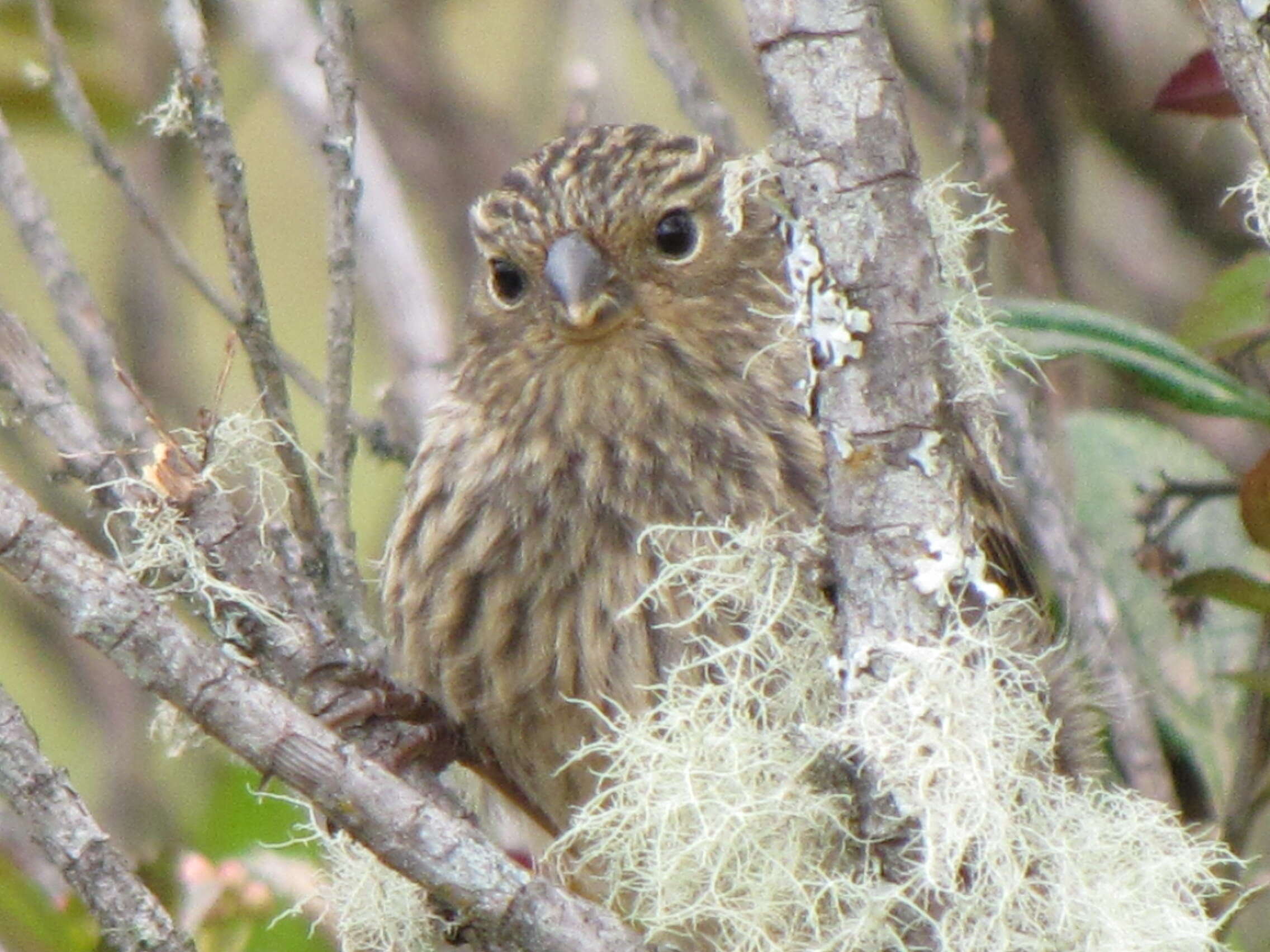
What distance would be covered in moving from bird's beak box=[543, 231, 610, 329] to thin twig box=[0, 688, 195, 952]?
1233 mm

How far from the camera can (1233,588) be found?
2.76 metres

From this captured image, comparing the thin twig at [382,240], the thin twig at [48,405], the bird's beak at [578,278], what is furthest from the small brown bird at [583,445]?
the thin twig at [48,405]

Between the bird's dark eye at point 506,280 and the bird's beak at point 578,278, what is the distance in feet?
0.51

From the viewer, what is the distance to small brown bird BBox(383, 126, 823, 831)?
2.83 meters

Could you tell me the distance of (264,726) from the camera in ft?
6.30

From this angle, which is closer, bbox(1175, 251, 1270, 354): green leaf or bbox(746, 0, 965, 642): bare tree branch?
bbox(746, 0, 965, 642): bare tree branch

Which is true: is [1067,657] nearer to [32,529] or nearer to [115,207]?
[32,529]

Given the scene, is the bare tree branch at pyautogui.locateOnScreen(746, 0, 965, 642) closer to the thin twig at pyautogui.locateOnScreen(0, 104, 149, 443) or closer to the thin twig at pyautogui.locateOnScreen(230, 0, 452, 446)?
the thin twig at pyautogui.locateOnScreen(0, 104, 149, 443)

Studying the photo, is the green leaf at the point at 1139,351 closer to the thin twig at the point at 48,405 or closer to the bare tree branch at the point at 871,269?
the bare tree branch at the point at 871,269

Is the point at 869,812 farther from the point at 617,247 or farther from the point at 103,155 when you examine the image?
the point at 103,155

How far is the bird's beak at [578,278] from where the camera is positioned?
2.95m

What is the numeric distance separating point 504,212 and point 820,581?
1.25 metres

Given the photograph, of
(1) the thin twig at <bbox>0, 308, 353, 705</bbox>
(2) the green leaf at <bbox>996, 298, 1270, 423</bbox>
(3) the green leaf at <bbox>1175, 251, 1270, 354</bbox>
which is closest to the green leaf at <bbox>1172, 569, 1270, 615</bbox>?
(2) the green leaf at <bbox>996, 298, 1270, 423</bbox>

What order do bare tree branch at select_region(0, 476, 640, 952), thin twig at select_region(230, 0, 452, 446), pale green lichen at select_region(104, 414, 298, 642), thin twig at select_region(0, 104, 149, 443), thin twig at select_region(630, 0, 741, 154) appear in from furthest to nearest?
1. thin twig at select_region(230, 0, 452, 446)
2. thin twig at select_region(630, 0, 741, 154)
3. thin twig at select_region(0, 104, 149, 443)
4. pale green lichen at select_region(104, 414, 298, 642)
5. bare tree branch at select_region(0, 476, 640, 952)
